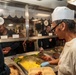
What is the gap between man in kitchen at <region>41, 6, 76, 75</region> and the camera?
115 centimetres

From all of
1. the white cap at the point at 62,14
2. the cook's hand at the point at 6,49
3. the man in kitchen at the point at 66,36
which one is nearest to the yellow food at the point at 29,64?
the cook's hand at the point at 6,49

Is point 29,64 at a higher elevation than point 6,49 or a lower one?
lower

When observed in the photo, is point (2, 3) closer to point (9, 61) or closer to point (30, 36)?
point (30, 36)

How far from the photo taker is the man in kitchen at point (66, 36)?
1.15 meters

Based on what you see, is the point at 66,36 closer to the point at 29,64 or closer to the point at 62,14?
the point at 62,14

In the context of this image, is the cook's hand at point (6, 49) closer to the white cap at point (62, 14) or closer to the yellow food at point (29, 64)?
the yellow food at point (29, 64)

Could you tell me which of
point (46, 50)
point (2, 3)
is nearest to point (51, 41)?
point (46, 50)

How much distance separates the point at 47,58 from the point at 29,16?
86 cm

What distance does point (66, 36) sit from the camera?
4.44 feet

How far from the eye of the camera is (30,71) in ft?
6.17

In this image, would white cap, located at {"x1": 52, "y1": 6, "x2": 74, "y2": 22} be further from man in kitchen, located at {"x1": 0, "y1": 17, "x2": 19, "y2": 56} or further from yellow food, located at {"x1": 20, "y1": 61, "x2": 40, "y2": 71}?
man in kitchen, located at {"x1": 0, "y1": 17, "x2": 19, "y2": 56}

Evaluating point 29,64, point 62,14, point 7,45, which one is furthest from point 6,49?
point 62,14

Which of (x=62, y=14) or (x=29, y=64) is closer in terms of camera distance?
(x=62, y=14)

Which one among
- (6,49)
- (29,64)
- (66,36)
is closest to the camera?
(66,36)
